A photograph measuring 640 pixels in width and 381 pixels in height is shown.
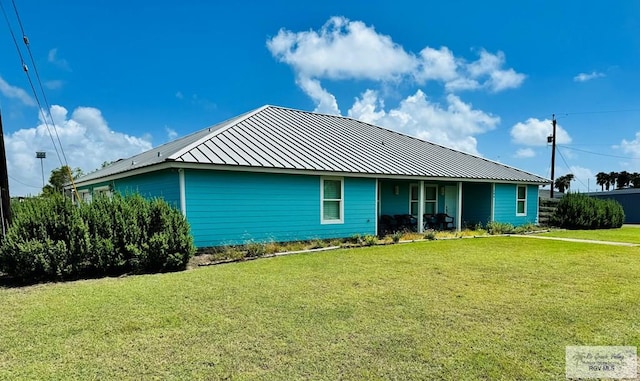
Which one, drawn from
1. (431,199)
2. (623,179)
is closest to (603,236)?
(431,199)

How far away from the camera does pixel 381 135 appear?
1888 cm

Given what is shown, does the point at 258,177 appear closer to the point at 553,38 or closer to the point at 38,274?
the point at 38,274

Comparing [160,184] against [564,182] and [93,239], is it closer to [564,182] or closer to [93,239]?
[93,239]

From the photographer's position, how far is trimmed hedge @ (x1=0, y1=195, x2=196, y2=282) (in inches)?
267

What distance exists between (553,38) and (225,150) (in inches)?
640

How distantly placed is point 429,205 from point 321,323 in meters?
14.3

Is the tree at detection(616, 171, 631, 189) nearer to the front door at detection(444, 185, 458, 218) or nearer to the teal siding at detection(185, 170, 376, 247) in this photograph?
the front door at detection(444, 185, 458, 218)

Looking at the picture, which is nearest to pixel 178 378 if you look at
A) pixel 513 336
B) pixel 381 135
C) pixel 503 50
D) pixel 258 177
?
pixel 513 336

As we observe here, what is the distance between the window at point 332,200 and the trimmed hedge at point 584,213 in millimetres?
14778

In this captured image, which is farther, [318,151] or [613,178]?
[613,178]

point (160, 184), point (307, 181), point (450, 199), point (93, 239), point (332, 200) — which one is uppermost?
point (307, 181)

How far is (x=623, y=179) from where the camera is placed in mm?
61219

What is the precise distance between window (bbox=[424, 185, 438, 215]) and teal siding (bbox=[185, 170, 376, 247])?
5.12m

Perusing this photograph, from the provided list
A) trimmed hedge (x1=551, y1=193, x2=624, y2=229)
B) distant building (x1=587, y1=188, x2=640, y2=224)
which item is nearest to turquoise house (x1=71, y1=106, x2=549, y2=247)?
trimmed hedge (x1=551, y1=193, x2=624, y2=229)
